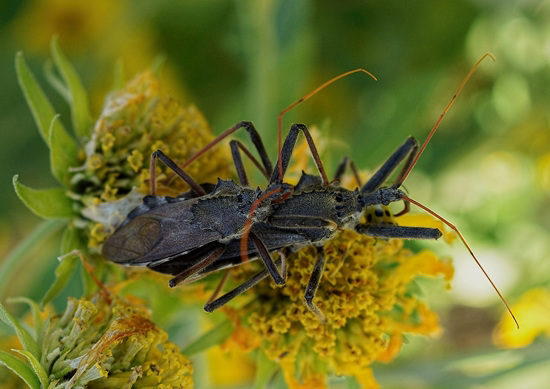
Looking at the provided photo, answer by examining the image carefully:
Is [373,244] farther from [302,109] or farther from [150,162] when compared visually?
[302,109]

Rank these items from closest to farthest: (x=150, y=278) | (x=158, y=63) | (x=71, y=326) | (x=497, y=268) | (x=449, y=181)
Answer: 1. (x=71, y=326)
2. (x=150, y=278)
3. (x=158, y=63)
4. (x=497, y=268)
5. (x=449, y=181)

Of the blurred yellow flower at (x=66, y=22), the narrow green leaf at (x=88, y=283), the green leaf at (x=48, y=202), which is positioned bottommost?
the narrow green leaf at (x=88, y=283)

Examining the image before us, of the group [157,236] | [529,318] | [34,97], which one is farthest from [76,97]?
[529,318]

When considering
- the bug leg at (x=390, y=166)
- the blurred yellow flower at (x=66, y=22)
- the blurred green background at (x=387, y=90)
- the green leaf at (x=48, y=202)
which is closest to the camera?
the green leaf at (x=48, y=202)

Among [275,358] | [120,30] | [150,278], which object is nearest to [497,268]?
[275,358]

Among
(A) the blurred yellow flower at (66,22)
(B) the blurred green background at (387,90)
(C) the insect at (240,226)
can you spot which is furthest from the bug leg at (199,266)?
(A) the blurred yellow flower at (66,22)

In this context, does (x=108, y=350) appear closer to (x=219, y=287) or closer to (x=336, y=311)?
(x=219, y=287)

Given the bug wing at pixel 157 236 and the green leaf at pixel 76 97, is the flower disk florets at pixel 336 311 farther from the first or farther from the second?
the green leaf at pixel 76 97
